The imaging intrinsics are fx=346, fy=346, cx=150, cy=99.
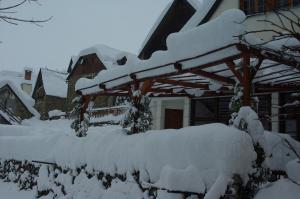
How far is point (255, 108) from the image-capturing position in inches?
239

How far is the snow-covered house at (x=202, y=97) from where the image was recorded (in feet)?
33.1

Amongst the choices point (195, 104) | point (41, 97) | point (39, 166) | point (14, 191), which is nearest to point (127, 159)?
point (195, 104)

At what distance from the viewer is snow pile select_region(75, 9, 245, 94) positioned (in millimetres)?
5758

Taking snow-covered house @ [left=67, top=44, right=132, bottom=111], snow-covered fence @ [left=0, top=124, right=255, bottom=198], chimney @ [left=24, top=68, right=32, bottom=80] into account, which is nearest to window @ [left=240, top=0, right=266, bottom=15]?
snow-covered fence @ [left=0, top=124, right=255, bottom=198]

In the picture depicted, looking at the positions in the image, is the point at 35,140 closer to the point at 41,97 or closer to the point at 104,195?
the point at 104,195

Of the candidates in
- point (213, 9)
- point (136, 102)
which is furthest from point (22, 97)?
→ point (136, 102)

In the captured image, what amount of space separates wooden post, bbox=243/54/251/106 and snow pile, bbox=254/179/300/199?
4.57ft

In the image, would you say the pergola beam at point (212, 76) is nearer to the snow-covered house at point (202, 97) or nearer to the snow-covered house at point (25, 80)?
the snow-covered house at point (202, 97)

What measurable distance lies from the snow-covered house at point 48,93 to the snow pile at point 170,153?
91.8 ft

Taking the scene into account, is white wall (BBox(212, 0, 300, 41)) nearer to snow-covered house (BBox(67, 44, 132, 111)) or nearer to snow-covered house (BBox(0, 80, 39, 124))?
snow-covered house (BBox(67, 44, 132, 111))

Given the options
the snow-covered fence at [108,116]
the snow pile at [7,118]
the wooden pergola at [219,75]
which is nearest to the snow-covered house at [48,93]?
the snow pile at [7,118]

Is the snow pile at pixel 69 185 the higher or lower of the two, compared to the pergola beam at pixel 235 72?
lower

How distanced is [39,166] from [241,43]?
996 cm

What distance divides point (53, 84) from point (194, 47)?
34.2m
